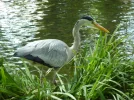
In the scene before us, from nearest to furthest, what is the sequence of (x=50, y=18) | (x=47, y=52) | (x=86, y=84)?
(x=86, y=84) → (x=47, y=52) → (x=50, y=18)

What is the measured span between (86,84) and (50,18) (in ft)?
28.5

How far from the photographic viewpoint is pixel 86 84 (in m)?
6.27

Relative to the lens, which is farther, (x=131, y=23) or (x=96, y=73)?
(x=131, y=23)

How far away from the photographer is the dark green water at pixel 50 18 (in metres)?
12.1

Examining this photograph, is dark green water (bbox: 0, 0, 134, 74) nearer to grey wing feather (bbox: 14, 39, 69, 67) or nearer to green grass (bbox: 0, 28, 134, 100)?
grey wing feather (bbox: 14, 39, 69, 67)

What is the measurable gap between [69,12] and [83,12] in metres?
0.64

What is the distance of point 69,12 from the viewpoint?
15602 mm

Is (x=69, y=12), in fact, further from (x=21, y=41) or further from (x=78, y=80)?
(x=78, y=80)

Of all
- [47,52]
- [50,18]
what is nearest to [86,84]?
[47,52]

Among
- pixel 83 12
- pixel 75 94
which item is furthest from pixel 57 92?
pixel 83 12

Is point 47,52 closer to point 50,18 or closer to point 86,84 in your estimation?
point 86,84

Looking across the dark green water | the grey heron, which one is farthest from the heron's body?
the dark green water

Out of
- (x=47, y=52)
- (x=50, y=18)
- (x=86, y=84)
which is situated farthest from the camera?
(x=50, y=18)

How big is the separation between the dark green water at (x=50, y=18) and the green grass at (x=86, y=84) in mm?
3336
